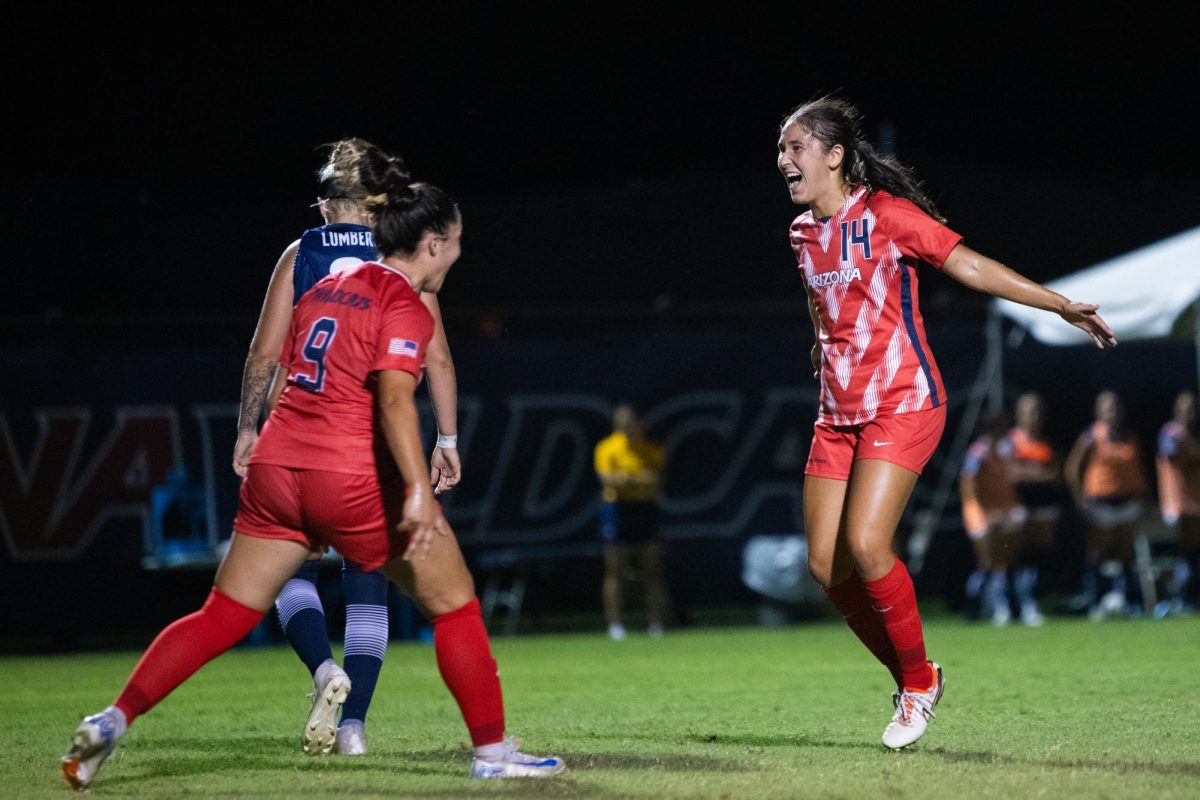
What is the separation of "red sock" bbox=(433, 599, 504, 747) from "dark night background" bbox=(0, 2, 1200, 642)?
9.74 m

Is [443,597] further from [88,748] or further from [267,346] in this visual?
[267,346]

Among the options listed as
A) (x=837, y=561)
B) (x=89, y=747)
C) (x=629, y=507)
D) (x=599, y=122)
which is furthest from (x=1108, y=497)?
(x=599, y=122)

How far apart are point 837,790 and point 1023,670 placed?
515cm

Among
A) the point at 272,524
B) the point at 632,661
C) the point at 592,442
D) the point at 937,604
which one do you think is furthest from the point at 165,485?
the point at 272,524

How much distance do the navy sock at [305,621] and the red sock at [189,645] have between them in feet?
3.22

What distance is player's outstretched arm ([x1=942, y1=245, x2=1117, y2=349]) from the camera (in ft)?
18.3

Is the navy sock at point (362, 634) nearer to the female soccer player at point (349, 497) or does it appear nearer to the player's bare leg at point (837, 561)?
the female soccer player at point (349, 497)

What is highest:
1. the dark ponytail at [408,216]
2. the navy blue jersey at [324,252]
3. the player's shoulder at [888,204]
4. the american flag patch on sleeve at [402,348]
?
the dark ponytail at [408,216]

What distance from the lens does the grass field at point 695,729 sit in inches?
200

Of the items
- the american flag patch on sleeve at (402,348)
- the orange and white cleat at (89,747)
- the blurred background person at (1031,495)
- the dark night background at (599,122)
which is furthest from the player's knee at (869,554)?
the dark night background at (599,122)

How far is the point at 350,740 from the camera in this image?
601 cm

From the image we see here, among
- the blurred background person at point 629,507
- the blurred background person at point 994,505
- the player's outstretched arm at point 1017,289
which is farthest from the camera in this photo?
the blurred background person at point 994,505

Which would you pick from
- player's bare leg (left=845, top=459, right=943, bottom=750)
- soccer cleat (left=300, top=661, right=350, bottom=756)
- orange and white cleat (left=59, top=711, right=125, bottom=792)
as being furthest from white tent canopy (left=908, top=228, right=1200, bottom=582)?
orange and white cleat (left=59, top=711, right=125, bottom=792)

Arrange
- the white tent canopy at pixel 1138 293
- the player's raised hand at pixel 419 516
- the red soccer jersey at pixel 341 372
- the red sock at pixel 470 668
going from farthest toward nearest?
the white tent canopy at pixel 1138 293, the red sock at pixel 470 668, the red soccer jersey at pixel 341 372, the player's raised hand at pixel 419 516
